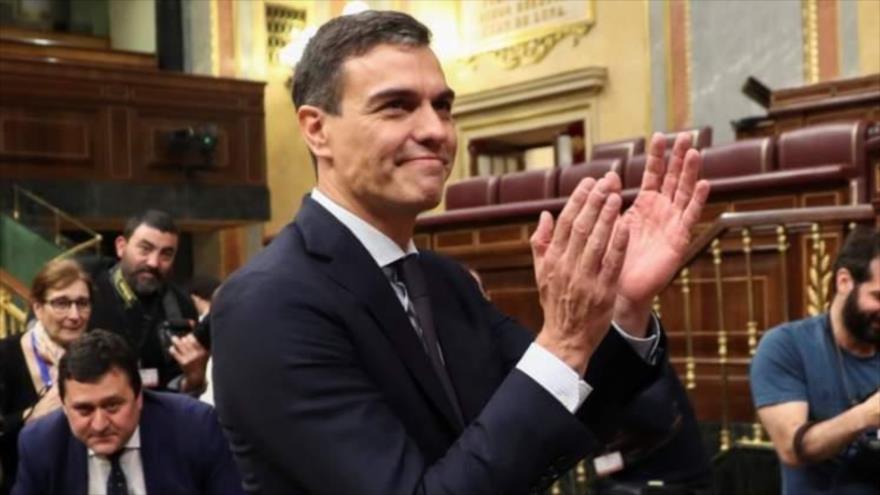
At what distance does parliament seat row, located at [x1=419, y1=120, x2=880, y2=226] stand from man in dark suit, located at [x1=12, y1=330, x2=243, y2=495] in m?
2.46

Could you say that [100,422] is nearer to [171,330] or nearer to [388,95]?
[171,330]

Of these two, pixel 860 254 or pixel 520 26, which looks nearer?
pixel 860 254

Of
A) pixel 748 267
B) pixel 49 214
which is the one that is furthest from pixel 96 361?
pixel 49 214

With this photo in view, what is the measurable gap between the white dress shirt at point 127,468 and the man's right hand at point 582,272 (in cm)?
171

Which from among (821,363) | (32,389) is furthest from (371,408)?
(32,389)

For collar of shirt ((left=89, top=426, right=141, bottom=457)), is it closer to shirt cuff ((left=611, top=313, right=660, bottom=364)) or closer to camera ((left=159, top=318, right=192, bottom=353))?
camera ((left=159, top=318, right=192, bottom=353))

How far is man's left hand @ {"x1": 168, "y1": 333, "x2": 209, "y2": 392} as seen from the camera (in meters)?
3.50

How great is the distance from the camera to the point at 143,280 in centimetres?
383

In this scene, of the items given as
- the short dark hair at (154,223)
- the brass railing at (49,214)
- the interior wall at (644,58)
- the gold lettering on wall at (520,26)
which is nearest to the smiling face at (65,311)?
the short dark hair at (154,223)

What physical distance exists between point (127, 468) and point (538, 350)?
1728 mm

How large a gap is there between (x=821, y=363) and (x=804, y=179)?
111 inches

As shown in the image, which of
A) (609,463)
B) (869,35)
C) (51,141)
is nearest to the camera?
(609,463)

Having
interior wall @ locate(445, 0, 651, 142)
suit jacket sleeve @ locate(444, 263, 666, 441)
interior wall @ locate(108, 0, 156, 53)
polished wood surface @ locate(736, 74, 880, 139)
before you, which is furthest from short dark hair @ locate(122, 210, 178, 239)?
interior wall @ locate(108, 0, 156, 53)

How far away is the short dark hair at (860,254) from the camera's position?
8.97 ft
